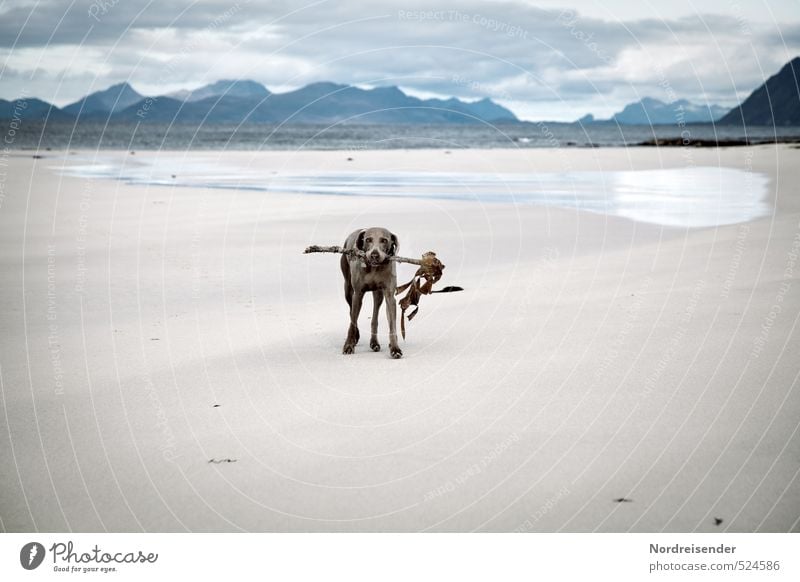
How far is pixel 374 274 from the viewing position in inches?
354

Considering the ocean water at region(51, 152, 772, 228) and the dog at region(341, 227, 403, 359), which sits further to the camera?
the ocean water at region(51, 152, 772, 228)

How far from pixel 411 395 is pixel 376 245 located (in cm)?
177

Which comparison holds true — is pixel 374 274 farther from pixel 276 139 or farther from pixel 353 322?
pixel 276 139

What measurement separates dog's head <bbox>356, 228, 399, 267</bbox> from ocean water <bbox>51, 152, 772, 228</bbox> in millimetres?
12110

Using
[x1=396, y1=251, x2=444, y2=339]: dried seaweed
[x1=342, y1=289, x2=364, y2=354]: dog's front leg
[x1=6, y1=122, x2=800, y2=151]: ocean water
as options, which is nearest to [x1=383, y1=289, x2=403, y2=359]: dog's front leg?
[x1=396, y1=251, x2=444, y2=339]: dried seaweed

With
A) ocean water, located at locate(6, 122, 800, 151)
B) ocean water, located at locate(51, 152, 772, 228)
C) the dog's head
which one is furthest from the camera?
ocean water, located at locate(6, 122, 800, 151)

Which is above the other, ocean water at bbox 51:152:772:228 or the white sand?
ocean water at bbox 51:152:772:228

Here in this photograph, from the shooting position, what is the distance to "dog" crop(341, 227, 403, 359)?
8688 mm

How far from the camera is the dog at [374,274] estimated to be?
8688 millimetres

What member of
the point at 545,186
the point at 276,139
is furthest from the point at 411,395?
the point at 276,139

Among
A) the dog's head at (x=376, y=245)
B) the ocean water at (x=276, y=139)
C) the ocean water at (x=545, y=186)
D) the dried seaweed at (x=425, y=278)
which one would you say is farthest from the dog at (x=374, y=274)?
the ocean water at (x=276, y=139)

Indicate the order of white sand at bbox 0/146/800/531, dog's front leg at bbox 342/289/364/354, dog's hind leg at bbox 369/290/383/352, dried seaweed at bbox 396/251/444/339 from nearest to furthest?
white sand at bbox 0/146/800/531 < dog's front leg at bbox 342/289/364/354 < dried seaweed at bbox 396/251/444/339 < dog's hind leg at bbox 369/290/383/352

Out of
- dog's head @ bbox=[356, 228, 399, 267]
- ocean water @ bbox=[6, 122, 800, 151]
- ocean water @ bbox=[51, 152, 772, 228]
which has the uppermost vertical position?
ocean water @ bbox=[6, 122, 800, 151]

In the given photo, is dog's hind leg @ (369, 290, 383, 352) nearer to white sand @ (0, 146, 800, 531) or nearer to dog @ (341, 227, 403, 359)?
dog @ (341, 227, 403, 359)
